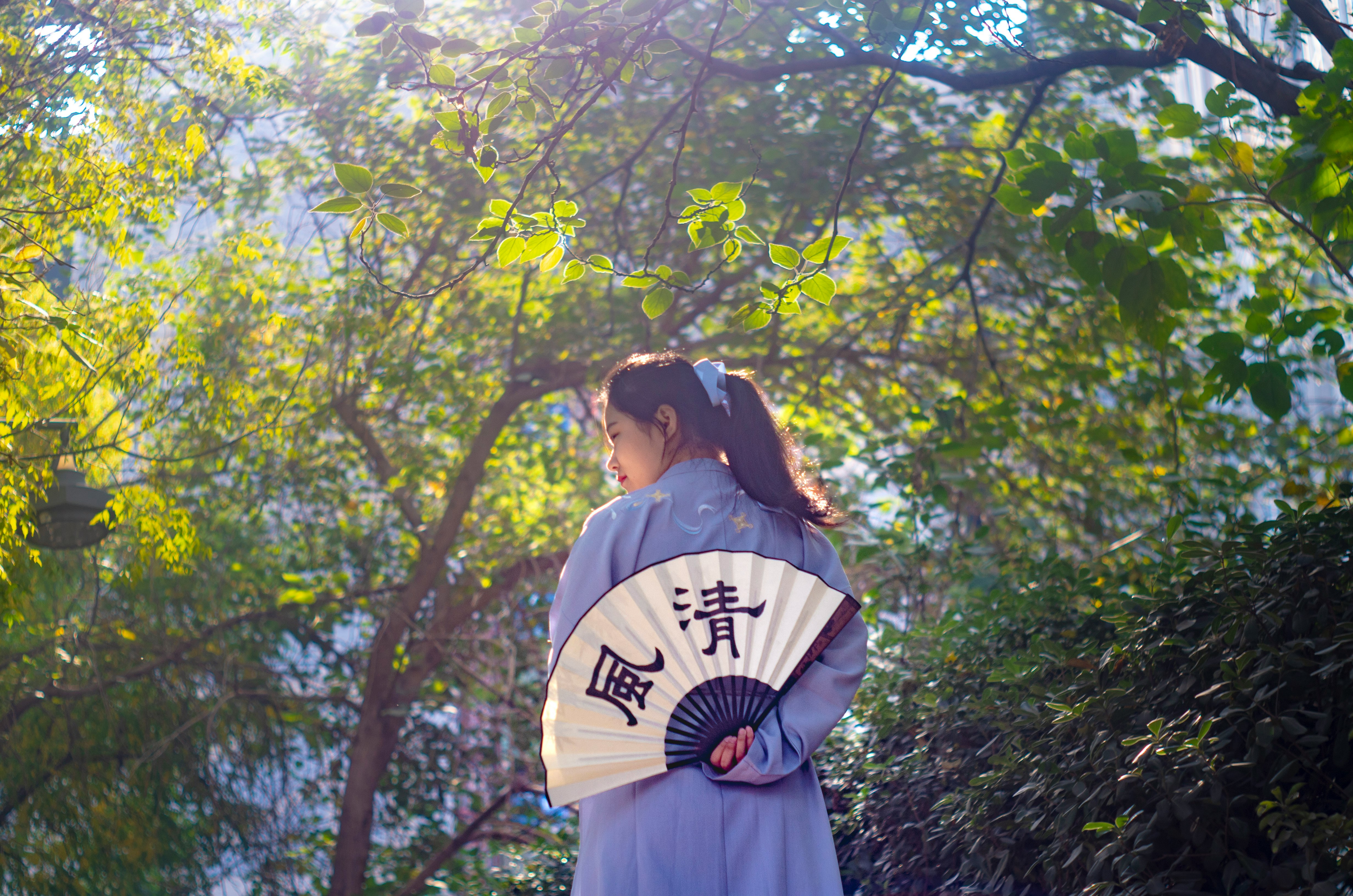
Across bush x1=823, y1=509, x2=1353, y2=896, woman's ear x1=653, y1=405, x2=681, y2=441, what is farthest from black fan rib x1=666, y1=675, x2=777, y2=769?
bush x1=823, y1=509, x2=1353, y2=896

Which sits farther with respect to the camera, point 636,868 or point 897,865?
point 897,865

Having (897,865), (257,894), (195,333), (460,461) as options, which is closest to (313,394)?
(195,333)

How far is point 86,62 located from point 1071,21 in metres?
3.62

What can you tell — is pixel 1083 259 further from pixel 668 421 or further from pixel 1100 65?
pixel 668 421

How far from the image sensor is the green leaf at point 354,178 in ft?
5.45

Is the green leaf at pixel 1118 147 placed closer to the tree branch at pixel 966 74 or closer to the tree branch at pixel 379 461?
the tree branch at pixel 966 74

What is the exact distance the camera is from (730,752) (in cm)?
158

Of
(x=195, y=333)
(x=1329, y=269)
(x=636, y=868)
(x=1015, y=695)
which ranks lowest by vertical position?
(x=636, y=868)

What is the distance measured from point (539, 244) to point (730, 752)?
101 centimetres

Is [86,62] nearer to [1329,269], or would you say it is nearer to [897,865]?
Answer: [897,865]

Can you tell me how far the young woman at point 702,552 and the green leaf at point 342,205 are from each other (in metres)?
0.55

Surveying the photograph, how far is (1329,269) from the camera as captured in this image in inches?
168

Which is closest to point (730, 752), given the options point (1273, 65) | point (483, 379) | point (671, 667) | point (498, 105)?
point (671, 667)

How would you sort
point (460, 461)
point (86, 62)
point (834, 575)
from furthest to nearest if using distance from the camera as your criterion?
1. point (460, 461)
2. point (86, 62)
3. point (834, 575)
